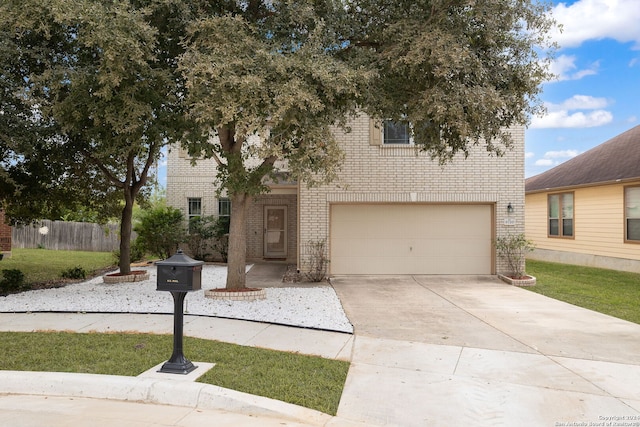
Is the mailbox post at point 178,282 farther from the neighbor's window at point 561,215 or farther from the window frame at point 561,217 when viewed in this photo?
the neighbor's window at point 561,215

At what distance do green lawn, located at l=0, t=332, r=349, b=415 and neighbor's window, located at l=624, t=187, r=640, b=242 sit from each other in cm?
1419

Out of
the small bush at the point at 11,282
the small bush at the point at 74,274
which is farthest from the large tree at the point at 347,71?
the small bush at the point at 74,274

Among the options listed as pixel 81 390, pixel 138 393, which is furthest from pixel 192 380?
pixel 81 390

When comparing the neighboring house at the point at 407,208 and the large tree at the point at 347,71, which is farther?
the neighboring house at the point at 407,208

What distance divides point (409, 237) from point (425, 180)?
170 centimetres

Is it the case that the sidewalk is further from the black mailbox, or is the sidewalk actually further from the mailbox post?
the black mailbox

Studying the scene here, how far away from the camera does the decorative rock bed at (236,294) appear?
10.2 meters

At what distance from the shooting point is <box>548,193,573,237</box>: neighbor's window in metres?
19.9

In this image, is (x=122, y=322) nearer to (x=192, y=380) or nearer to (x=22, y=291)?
(x=192, y=380)

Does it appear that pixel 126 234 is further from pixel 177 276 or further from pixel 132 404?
pixel 132 404

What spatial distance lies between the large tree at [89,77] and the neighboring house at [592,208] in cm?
1396

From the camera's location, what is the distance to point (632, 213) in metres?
16.4

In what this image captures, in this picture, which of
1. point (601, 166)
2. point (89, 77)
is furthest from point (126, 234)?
point (601, 166)

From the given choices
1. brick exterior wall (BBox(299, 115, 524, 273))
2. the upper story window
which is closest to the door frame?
brick exterior wall (BBox(299, 115, 524, 273))
